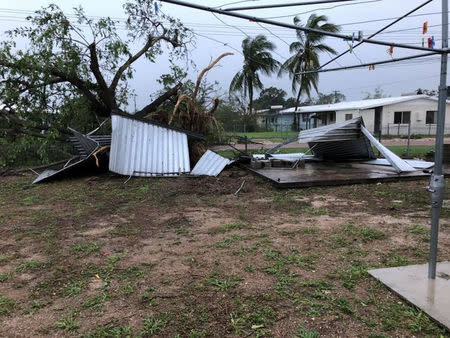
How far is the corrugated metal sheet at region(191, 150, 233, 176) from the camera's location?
29.7 feet

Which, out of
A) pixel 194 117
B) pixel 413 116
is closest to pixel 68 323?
pixel 194 117

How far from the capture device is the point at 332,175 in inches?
330

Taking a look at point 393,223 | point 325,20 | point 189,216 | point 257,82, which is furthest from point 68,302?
point 257,82

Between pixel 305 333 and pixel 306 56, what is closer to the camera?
pixel 305 333

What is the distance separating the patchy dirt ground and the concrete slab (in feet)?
0.30

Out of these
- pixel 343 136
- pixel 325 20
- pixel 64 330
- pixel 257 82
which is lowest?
pixel 64 330

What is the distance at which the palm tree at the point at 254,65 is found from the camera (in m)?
28.8

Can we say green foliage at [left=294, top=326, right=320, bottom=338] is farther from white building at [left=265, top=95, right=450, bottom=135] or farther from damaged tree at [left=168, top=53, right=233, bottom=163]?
white building at [left=265, top=95, right=450, bottom=135]

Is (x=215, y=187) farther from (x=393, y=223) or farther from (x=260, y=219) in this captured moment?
(x=393, y=223)

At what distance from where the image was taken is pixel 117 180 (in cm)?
888

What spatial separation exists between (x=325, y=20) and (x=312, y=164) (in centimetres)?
1644

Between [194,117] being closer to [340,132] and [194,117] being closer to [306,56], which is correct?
[340,132]

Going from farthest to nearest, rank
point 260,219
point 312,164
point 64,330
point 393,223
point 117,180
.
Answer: point 312,164, point 117,180, point 260,219, point 393,223, point 64,330

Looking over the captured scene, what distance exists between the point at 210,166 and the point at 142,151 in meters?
1.84
